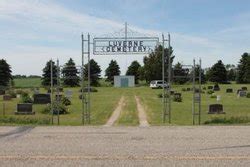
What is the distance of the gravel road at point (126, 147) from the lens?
9125 mm

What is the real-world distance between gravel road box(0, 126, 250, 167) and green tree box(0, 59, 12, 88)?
3483 inches

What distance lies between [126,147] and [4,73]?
94.3 m

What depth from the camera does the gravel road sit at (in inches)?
359

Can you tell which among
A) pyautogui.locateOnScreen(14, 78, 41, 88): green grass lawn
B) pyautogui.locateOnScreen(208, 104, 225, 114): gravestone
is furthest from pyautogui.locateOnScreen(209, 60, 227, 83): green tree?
pyautogui.locateOnScreen(208, 104, 225, 114): gravestone

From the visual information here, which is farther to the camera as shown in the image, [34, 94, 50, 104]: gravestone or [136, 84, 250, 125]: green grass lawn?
[34, 94, 50, 104]: gravestone

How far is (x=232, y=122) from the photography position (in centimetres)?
1912

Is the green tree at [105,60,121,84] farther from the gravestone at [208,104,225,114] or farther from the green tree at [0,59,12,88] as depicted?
the gravestone at [208,104,225,114]

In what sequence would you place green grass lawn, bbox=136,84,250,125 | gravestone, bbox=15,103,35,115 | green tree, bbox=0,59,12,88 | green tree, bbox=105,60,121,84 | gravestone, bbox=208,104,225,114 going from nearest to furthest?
green grass lawn, bbox=136,84,250,125 < gravestone, bbox=208,104,225,114 < gravestone, bbox=15,103,35,115 < green tree, bbox=0,59,12,88 < green tree, bbox=105,60,121,84

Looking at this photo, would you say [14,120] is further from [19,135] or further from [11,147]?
[11,147]

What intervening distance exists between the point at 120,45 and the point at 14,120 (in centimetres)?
551

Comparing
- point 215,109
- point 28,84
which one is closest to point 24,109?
point 215,109

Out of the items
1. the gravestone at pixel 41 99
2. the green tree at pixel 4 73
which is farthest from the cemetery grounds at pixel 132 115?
the green tree at pixel 4 73

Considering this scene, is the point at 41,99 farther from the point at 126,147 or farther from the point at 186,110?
the point at 126,147

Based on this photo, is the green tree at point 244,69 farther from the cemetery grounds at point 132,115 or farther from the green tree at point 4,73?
the cemetery grounds at point 132,115
